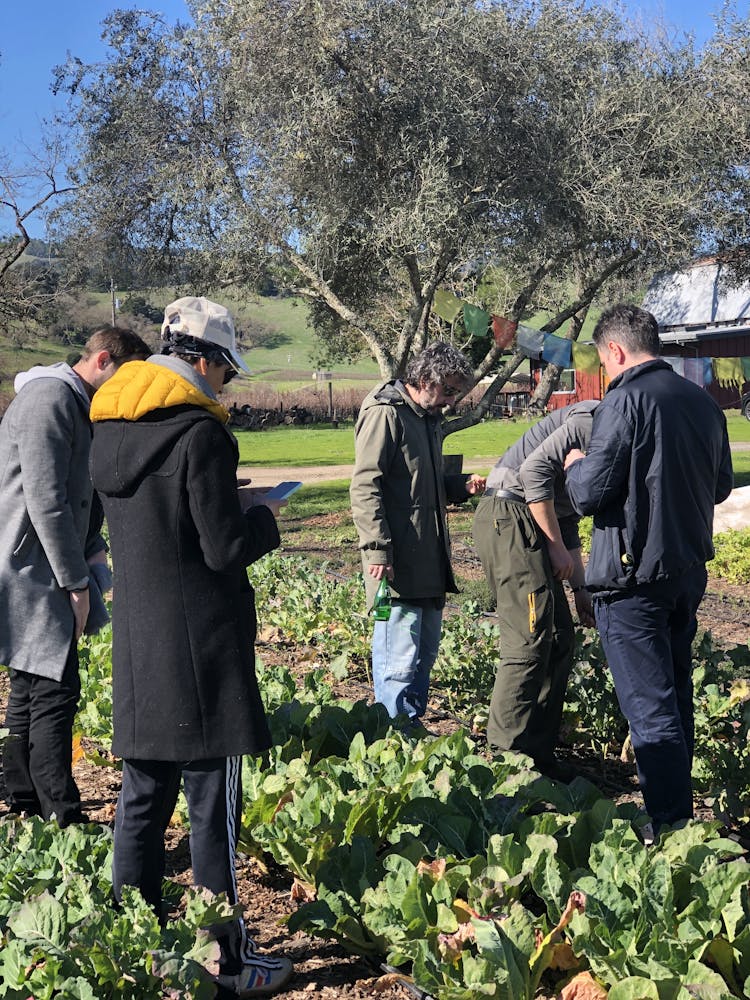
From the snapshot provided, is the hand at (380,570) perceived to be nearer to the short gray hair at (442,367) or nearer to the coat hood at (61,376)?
the short gray hair at (442,367)

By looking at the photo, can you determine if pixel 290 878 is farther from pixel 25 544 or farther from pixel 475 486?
pixel 475 486

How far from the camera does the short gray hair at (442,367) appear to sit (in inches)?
167

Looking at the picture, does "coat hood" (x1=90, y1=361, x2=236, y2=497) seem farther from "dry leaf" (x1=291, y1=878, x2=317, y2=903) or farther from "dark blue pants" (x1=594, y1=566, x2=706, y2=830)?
"dark blue pants" (x1=594, y1=566, x2=706, y2=830)

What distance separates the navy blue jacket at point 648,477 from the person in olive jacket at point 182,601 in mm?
1270

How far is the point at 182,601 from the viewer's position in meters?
2.58

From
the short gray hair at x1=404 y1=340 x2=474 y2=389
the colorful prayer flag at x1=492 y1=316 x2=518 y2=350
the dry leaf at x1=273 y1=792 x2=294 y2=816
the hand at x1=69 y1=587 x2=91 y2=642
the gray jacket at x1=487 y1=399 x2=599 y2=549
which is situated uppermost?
the colorful prayer flag at x1=492 y1=316 x2=518 y2=350

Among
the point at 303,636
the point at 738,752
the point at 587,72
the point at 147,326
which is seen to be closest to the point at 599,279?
the point at 587,72

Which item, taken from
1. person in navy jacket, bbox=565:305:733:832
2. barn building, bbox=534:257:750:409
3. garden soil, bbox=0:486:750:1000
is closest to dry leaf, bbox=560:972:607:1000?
garden soil, bbox=0:486:750:1000

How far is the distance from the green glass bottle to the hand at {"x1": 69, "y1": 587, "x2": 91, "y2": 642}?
116 cm

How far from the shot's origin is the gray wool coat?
3.53 metres

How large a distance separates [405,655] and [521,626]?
49cm

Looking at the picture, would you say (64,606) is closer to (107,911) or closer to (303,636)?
(107,911)

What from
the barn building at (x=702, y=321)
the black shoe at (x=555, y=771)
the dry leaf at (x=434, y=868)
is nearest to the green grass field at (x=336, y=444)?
the barn building at (x=702, y=321)

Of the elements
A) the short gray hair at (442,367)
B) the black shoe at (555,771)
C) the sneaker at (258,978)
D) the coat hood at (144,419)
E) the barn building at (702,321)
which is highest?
the barn building at (702,321)
